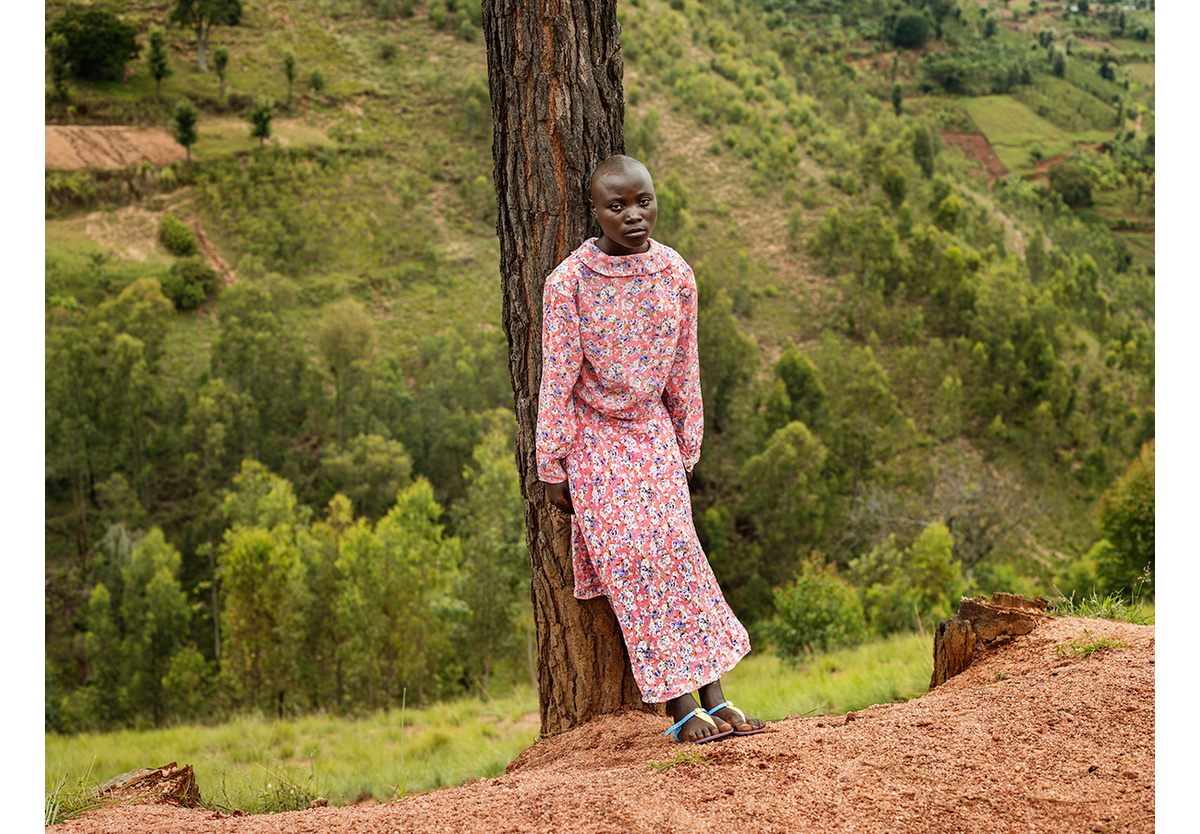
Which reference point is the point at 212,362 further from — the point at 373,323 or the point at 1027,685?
the point at 1027,685

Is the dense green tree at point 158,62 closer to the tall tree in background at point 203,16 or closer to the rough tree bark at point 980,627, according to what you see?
the tall tree in background at point 203,16

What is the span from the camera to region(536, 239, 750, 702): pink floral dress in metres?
3.33

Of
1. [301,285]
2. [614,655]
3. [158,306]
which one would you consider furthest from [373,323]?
[614,655]

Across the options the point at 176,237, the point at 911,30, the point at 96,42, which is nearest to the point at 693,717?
the point at 176,237

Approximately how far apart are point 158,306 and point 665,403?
36.3m

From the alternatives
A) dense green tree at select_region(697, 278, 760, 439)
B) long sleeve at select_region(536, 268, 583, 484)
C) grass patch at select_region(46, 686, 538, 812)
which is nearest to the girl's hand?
long sleeve at select_region(536, 268, 583, 484)

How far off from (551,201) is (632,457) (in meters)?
1.11

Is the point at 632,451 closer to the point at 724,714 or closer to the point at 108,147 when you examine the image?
the point at 724,714

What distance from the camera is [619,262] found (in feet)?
10.9

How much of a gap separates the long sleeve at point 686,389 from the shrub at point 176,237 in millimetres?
42212

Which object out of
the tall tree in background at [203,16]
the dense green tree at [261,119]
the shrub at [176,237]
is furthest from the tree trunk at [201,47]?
the shrub at [176,237]

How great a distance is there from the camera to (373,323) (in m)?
36.4

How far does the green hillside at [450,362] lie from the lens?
22.9m

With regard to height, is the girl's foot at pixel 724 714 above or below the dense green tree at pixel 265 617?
above
